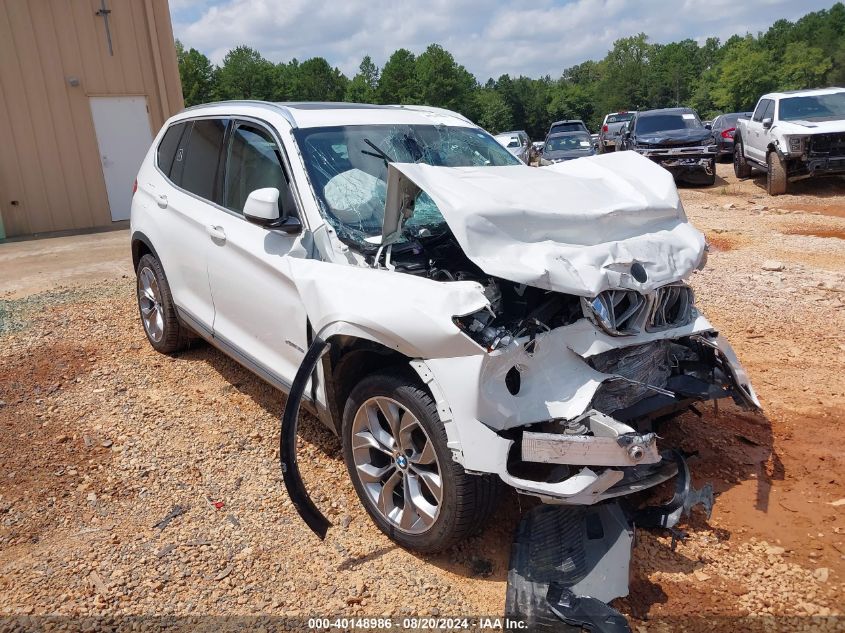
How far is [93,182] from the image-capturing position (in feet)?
42.4

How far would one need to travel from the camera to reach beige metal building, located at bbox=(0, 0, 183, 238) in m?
11.9

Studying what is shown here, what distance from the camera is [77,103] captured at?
41.0ft

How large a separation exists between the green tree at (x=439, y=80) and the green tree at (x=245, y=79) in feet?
54.4

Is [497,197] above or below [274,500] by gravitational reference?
above

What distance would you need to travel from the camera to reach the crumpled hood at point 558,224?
2.67 metres

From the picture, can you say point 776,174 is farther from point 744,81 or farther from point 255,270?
point 744,81

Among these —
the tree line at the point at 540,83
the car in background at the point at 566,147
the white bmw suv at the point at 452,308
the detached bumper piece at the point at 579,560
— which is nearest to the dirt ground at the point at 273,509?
the detached bumper piece at the point at 579,560

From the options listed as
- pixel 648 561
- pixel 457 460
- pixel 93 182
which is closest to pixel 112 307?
pixel 457 460

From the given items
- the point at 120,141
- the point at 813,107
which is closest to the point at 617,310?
the point at 813,107

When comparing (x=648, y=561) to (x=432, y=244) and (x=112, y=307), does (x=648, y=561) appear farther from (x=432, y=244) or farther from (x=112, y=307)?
(x=112, y=307)

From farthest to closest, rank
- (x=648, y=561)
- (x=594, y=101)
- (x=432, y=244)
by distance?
(x=594, y=101) < (x=432, y=244) < (x=648, y=561)

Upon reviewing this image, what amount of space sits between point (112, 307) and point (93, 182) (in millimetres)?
7514

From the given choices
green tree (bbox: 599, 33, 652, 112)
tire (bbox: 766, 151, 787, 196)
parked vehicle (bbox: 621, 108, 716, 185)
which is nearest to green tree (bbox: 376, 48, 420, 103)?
green tree (bbox: 599, 33, 652, 112)

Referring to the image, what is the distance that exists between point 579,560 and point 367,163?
234cm
